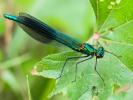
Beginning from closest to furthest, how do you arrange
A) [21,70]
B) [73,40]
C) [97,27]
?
[97,27], [73,40], [21,70]

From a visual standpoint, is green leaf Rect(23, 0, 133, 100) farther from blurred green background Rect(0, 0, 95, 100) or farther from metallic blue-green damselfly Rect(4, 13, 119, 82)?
blurred green background Rect(0, 0, 95, 100)

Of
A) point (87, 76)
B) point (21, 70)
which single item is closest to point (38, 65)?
point (87, 76)

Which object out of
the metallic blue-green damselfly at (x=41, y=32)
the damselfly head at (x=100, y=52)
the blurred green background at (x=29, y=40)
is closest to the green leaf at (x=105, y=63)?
the damselfly head at (x=100, y=52)

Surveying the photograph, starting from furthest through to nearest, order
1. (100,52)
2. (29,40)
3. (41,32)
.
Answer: (29,40) → (41,32) → (100,52)

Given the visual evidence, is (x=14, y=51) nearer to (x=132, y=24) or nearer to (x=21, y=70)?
(x=21, y=70)

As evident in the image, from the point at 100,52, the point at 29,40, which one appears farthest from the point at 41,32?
the point at 29,40

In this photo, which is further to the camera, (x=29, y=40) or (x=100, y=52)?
(x=29, y=40)

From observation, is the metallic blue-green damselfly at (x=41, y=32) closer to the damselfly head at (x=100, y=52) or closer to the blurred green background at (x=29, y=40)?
the damselfly head at (x=100, y=52)

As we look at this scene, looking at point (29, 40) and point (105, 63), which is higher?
point (105, 63)

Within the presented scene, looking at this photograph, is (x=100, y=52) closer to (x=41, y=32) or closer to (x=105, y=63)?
(x=105, y=63)
